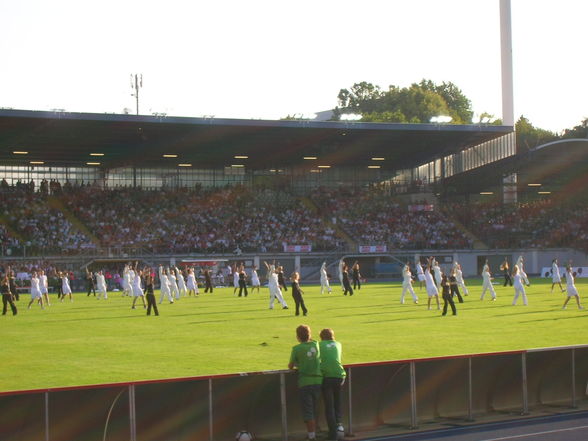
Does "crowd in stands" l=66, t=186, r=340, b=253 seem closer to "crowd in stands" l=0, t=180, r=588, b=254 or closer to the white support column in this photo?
"crowd in stands" l=0, t=180, r=588, b=254

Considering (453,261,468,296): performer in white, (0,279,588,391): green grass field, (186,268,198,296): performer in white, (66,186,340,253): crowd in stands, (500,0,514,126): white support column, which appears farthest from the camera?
(500,0,514,126): white support column

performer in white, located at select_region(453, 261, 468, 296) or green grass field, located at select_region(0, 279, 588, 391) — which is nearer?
green grass field, located at select_region(0, 279, 588, 391)

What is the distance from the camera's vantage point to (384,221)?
228 feet

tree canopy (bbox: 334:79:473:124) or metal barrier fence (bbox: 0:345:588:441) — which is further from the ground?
tree canopy (bbox: 334:79:473:124)

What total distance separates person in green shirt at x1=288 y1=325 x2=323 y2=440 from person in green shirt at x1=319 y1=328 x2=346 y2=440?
0.11 meters

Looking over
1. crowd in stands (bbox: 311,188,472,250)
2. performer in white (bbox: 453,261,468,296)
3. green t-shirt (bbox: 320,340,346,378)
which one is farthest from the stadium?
performer in white (bbox: 453,261,468,296)

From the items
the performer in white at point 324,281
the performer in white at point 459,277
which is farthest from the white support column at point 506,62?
the performer in white at point 459,277

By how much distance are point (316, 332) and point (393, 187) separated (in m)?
55.1

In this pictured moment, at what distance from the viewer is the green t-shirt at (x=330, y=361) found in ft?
37.3

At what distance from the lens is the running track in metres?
11.8

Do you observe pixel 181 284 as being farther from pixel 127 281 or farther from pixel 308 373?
pixel 308 373

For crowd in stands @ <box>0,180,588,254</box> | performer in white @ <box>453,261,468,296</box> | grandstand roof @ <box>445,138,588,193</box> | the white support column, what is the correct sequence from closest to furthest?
performer in white @ <box>453,261,468,296</box> < crowd in stands @ <box>0,180,588,254</box> < grandstand roof @ <box>445,138,588,193</box> < the white support column

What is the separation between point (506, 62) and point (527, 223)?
14057 mm

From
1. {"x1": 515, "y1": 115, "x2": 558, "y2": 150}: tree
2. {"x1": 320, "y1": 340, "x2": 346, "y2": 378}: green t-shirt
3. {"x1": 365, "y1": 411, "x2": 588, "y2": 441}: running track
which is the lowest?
{"x1": 365, "y1": 411, "x2": 588, "y2": 441}: running track
